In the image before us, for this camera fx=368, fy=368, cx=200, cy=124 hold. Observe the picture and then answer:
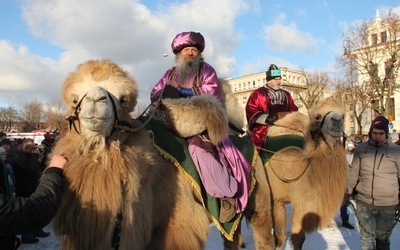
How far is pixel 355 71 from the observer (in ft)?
100

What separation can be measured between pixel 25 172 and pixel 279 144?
4.77 meters

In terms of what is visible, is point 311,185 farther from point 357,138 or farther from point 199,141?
point 357,138

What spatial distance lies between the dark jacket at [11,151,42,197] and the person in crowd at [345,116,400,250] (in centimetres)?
543

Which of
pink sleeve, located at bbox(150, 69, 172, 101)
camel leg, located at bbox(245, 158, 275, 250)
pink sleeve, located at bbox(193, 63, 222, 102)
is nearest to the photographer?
pink sleeve, located at bbox(193, 63, 222, 102)

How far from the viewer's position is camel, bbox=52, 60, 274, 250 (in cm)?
223

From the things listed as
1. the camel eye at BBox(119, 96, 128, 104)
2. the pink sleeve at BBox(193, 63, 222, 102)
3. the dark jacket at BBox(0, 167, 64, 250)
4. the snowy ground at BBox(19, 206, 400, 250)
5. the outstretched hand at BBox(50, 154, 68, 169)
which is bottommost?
the snowy ground at BBox(19, 206, 400, 250)

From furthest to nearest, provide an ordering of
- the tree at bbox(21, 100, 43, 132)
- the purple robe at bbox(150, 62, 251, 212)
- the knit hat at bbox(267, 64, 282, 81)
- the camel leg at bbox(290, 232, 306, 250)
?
the tree at bbox(21, 100, 43, 132) → the knit hat at bbox(267, 64, 282, 81) → the camel leg at bbox(290, 232, 306, 250) → the purple robe at bbox(150, 62, 251, 212)

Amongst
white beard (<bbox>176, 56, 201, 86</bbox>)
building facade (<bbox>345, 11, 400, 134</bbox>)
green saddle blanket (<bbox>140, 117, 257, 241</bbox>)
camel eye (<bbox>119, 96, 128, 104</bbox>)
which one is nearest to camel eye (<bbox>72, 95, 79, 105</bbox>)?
camel eye (<bbox>119, 96, 128, 104</bbox>)

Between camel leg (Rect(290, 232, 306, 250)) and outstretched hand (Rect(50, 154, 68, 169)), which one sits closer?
outstretched hand (Rect(50, 154, 68, 169))

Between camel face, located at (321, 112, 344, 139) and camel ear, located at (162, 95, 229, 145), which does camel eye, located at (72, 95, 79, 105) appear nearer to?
camel ear, located at (162, 95, 229, 145)

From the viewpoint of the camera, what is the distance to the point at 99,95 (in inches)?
86.1

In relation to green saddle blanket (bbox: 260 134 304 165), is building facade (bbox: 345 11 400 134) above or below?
above

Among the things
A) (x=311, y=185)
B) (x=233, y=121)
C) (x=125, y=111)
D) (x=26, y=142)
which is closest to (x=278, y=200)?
(x=311, y=185)

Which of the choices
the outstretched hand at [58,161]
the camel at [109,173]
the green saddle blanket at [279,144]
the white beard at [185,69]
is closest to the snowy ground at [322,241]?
the green saddle blanket at [279,144]
